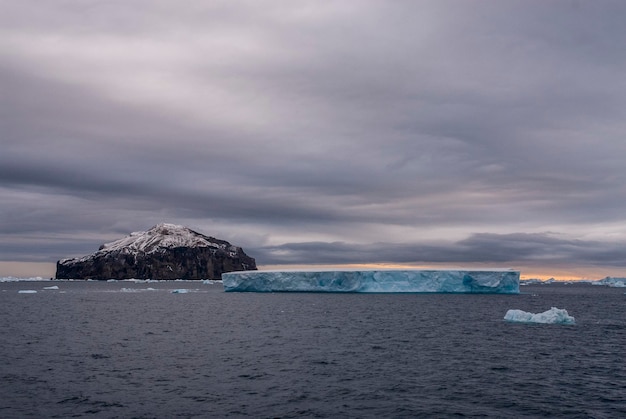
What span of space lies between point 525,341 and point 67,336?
3250 cm

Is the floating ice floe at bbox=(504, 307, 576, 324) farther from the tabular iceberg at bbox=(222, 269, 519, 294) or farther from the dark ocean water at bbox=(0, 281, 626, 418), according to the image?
the tabular iceberg at bbox=(222, 269, 519, 294)

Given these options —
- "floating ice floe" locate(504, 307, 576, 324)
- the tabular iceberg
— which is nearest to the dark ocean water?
"floating ice floe" locate(504, 307, 576, 324)

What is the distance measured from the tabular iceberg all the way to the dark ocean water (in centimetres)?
4128

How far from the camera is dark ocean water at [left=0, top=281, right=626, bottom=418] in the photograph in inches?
791

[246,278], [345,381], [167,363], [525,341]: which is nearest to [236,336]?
[167,363]

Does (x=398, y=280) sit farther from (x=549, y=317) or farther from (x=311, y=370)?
(x=311, y=370)

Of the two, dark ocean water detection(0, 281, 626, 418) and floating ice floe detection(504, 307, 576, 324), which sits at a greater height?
floating ice floe detection(504, 307, 576, 324)

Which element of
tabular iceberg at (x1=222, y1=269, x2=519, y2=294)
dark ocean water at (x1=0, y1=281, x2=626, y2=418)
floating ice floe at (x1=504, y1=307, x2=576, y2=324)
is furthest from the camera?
tabular iceberg at (x1=222, y1=269, x2=519, y2=294)

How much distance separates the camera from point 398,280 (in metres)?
Result: 91.0

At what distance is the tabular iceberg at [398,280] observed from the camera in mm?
90500

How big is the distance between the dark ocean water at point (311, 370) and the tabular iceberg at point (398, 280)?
4128 centimetres

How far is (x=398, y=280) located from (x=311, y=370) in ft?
215

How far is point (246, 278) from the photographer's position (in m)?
103

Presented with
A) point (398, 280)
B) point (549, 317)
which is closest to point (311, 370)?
point (549, 317)
